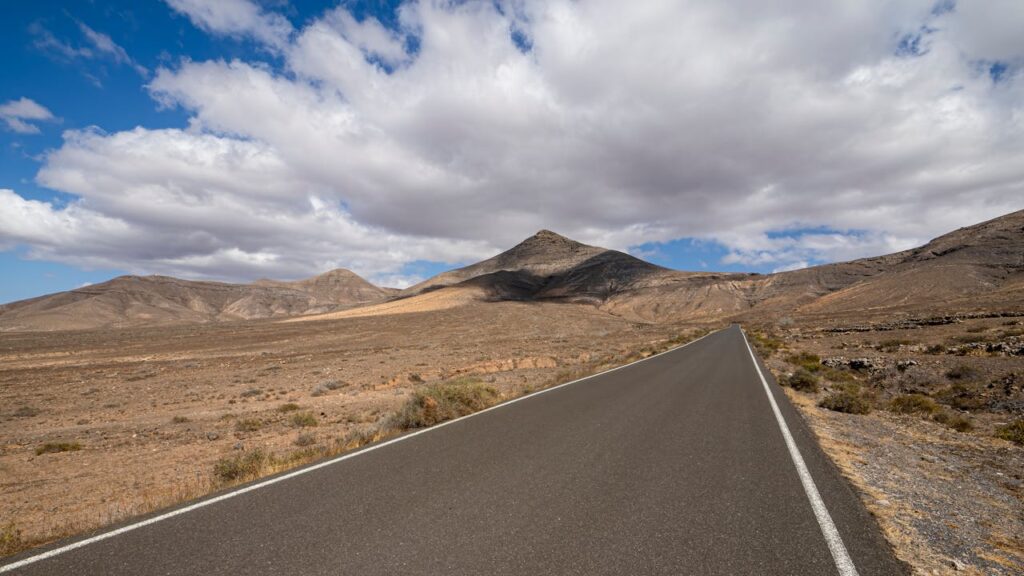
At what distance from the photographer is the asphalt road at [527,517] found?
3924 mm

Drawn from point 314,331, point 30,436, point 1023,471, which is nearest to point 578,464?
point 1023,471

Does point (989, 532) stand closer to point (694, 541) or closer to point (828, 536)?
point (828, 536)

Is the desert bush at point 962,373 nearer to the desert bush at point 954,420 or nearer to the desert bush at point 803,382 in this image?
the desert bush at point 803,382

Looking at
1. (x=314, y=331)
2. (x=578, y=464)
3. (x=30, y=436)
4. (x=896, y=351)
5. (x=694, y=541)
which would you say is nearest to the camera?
(x=694, y=541)

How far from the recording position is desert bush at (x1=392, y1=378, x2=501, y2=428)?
9.98 m

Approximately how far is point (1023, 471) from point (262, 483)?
11.8 meters

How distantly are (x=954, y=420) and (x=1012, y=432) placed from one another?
5.13 feet

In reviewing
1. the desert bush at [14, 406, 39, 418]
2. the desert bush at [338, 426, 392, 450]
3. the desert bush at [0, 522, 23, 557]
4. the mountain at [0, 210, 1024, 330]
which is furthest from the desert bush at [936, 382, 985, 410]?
the mountain at [0, 210, 1024, 330]

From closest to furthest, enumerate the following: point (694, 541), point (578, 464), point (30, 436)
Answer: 1. point (694, 541)
2. point (578, 464)
3. point (30, 436)

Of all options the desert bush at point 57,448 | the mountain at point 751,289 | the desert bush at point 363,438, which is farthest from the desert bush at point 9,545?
the mountain at point 751,289

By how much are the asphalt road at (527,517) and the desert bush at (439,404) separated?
1515 mm

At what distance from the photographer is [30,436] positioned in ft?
47.9

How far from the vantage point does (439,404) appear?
10617 mm

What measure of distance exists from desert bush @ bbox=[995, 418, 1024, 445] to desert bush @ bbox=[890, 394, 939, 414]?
7.43 feet
